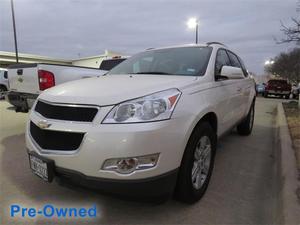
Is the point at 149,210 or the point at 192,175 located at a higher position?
the point at 192,175

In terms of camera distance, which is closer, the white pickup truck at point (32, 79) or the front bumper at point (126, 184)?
the front bumper at point (126, 184)

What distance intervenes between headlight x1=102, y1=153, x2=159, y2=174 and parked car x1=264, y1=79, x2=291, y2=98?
24.2m

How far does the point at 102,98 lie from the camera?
87.6 inches

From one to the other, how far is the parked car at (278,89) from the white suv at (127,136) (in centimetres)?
2313

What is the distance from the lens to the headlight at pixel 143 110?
2115 mm

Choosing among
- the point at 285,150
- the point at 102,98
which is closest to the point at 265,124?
the point at 285,150

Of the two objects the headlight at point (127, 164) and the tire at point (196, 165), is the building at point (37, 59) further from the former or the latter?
the headlight at point (127, 164)

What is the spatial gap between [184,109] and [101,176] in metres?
0.93

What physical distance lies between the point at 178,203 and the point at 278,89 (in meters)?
23.5

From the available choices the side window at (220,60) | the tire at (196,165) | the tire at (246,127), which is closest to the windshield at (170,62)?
the side window at (220,60)

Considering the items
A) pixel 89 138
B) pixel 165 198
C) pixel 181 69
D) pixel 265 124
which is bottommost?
pixel 265 124

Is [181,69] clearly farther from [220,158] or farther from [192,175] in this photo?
[220,158]

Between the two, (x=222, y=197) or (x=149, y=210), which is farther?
(x=222, y=197)

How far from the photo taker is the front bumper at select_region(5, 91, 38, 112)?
15.0 ft
